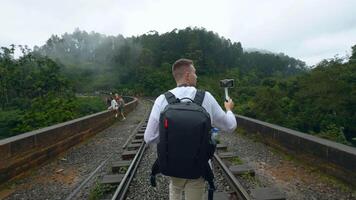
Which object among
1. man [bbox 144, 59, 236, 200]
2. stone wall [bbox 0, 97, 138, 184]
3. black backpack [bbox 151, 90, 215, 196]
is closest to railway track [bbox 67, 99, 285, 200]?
stone wall [bbox 0, 97, 138, 184]

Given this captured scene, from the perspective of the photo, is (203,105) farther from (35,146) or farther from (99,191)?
(35,146)

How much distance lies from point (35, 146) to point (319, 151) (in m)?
6.49

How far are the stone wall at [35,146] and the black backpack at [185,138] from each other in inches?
197

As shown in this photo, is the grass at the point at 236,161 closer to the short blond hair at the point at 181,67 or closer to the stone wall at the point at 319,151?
the stone wall at the point at 319,151

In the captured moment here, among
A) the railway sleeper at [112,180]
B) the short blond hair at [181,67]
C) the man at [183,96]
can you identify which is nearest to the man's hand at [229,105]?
the man at [183,96]

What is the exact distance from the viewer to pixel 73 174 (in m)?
7.30

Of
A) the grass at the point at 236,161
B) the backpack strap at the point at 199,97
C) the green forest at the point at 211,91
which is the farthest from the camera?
the green forest at the point at 211,91

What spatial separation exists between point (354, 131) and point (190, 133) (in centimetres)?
3538

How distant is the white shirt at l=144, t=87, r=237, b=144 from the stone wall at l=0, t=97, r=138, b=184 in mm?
4802

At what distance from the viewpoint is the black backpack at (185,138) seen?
2.42 meters

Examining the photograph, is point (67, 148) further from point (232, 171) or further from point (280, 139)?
point (280, 139)

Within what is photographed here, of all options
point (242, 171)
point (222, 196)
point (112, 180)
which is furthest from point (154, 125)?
point (242, 171)

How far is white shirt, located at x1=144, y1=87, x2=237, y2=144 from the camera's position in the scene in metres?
2.62

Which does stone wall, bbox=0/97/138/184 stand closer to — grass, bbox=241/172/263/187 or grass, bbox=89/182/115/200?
grass, bbox=89/182/115/200
